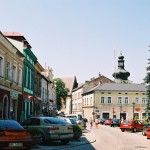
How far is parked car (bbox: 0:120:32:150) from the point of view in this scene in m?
11.3

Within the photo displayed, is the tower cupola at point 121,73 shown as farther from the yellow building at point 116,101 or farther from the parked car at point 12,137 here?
the parked car at point 12,137

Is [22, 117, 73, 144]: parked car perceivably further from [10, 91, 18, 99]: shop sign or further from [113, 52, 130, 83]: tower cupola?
[113, 52, 130, 83]: tower cupola

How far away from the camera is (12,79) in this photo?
89.5 ft

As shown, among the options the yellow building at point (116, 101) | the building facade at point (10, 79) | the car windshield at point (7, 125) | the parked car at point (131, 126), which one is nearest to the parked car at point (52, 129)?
the car windshield at point (7, 125)

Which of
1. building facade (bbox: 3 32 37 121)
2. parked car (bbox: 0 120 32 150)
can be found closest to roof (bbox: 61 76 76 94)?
building facade (bbox: 3 32 37 121)

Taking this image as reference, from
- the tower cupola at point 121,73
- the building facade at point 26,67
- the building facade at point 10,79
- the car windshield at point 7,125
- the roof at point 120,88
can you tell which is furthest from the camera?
the tower cupola at point 121,73

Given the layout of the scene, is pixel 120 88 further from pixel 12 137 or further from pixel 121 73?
pixel 12 137

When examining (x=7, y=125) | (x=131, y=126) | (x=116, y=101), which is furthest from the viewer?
(x=116, y=101)

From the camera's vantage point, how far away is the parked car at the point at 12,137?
1128cm

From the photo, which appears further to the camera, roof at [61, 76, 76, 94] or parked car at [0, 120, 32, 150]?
roof at [61, 76, 76, 94]

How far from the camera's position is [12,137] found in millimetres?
11461

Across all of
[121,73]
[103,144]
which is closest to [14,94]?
[103,144]

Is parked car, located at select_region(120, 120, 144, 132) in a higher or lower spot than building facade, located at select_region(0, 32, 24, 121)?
lower

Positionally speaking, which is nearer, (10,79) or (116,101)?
(10,79)
